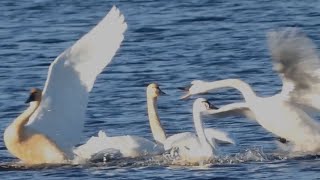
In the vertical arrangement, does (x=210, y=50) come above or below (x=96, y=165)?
above

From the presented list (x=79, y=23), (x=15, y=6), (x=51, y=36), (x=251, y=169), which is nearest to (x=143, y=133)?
(x=251, y=169)

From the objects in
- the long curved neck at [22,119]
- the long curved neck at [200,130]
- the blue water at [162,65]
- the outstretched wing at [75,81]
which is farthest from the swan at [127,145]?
the long curved neck at [22,119]

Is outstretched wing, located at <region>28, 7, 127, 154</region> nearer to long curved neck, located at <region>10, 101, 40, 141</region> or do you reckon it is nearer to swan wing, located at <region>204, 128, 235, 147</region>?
long curved neck, located at <region>10, 101, 40, 141</region>

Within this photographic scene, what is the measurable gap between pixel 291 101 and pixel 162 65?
649 cm

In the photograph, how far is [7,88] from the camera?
18938mm

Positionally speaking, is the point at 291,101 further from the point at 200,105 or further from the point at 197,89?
the point at 197,89

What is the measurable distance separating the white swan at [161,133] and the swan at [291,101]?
342mm

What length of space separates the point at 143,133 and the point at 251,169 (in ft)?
10.3

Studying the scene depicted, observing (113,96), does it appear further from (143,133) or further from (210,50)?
(210,50)

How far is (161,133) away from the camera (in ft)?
49.6

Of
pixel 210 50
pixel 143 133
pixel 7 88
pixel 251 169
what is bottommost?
pixel 251 169

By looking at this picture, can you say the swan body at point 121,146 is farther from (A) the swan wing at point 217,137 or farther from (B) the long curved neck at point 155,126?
(B) the long curved neck at point 155,126

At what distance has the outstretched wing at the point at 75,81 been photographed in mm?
14312

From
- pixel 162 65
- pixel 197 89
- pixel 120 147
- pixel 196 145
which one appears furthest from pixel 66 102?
pixel 162 65
